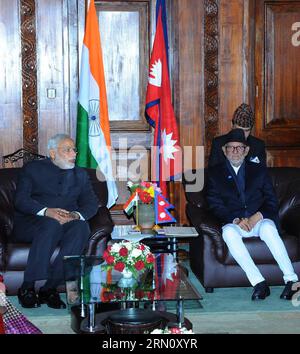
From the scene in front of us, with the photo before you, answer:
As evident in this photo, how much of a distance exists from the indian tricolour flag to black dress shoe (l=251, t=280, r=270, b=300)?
1.78 m

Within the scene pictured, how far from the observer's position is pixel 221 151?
19.3 ft

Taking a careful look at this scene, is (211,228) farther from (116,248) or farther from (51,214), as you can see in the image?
(116,248)

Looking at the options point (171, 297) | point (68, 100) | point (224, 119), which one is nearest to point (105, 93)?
point (68, 100)

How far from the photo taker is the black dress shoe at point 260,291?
16.0ft

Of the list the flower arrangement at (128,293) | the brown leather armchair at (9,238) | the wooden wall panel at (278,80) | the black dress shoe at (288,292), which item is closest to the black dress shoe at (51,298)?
the brown leather armchair at (9,238)

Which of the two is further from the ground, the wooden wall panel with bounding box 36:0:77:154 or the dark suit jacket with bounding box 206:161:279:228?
the wooden wall panel with bounding box 36:0:77:154

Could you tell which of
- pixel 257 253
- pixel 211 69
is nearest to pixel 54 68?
pixel 211 69

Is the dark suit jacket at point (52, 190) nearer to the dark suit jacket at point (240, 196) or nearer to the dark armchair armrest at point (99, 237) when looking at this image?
the dark armchair armrest at point (99, 237)

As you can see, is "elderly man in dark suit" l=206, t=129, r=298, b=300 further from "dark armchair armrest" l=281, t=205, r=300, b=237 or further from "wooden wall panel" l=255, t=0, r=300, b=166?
"wooden wall panel" l=255, t=0, r=300, b=166

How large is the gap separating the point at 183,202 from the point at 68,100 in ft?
4.86

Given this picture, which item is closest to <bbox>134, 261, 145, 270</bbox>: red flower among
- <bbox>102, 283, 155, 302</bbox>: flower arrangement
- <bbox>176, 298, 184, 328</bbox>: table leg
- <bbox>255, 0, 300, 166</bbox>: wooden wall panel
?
<bbox>102, 283, 155, 302</bbox>: flower arrangement

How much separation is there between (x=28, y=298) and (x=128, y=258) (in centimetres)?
106

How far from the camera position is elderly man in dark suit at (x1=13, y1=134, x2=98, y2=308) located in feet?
15.5

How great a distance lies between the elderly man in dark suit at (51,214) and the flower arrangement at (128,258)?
873 millimetres
